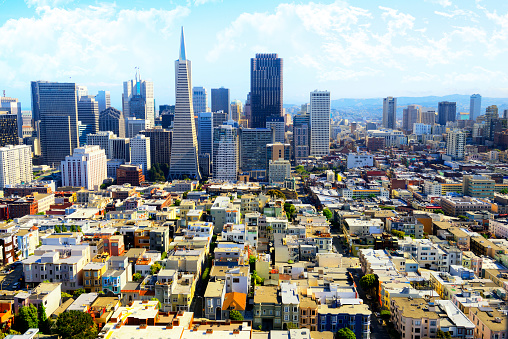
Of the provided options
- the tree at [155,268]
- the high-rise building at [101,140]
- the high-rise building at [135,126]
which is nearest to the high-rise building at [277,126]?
the high-rise building at [135,126]

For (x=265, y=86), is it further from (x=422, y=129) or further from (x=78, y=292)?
(x=78, y=292)

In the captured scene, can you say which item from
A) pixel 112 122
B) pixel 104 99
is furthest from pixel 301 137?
pixel 104 99

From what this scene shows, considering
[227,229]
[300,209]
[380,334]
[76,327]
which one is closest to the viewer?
[76,327]

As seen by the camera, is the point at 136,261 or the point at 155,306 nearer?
the point at 155,306

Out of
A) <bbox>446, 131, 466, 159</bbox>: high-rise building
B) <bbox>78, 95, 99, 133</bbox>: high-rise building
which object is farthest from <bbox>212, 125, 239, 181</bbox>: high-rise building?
<bbox>78, 95, 99, 133</bbox>: high-rise building

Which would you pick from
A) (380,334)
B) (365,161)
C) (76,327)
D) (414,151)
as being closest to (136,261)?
(76,327)

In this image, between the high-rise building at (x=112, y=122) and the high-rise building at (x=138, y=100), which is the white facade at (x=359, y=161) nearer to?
the high-rise building at (x=112, y=122)

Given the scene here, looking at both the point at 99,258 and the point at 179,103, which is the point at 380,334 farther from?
the point at 179,103
